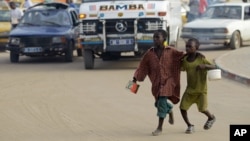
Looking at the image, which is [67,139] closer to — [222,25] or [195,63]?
[195,63]

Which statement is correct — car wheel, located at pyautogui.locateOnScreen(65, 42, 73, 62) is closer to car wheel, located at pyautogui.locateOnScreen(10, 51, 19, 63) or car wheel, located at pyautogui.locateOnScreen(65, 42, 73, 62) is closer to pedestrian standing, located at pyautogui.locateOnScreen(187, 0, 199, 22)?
car wheel, located at pyautogui.locateOnScreen(10, 51, 19, 63)

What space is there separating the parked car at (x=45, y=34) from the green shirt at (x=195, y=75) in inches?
421

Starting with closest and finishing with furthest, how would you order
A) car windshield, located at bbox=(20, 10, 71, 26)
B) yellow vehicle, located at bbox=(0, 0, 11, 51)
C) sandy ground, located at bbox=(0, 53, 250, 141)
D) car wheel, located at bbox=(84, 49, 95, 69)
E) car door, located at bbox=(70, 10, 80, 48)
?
sandy ground, located at bbox=(0, 53, 250, 141), car wheel, located at bbox=(84, 49, 95, 69), car door, located at bbox=(70, 10, 80, 48), car windshield, located at bbox=(20, 10, 71, 26), yellow vehicle, located at bbox=(0, 0, 11, 51)

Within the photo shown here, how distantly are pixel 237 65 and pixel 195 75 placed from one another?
7876 mm

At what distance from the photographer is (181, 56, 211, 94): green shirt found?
833 centimetres

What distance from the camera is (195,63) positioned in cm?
832

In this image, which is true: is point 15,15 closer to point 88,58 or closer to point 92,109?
point 88,58

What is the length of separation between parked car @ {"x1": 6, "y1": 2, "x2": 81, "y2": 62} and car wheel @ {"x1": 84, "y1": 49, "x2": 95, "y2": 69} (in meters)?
1.97

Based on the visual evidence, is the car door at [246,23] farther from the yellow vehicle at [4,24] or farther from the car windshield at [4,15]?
the car windshield at [4,15]

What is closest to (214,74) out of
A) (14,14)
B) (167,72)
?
(167,72)

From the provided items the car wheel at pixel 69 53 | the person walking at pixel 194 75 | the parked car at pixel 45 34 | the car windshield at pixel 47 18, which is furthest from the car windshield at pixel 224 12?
the person walking at pixel 194 75

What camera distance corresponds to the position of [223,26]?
21.7 meters

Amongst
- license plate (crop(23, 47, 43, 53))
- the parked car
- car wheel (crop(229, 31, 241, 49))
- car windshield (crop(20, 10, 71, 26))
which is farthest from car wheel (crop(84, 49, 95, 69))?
car wheel (crop(229, 31, 241, 49))

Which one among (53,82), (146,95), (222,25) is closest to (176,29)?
(222,25)
